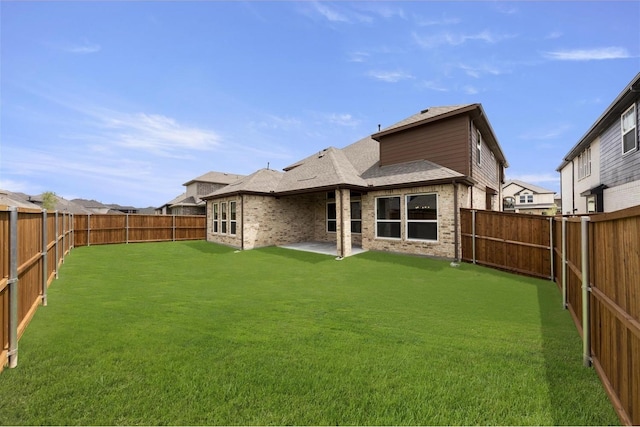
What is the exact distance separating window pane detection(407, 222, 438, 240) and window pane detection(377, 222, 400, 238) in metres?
0.54

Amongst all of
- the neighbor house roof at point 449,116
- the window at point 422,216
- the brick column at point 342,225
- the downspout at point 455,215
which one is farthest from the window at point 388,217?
the neighbor house roof at point 449,116

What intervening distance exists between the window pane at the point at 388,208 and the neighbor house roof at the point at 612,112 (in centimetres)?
887

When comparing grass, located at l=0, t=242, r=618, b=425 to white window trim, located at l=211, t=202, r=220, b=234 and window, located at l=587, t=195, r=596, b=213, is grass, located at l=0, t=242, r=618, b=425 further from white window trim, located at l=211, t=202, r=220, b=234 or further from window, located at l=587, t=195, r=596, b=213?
window, located at l=587, t=195, r=596, b=213

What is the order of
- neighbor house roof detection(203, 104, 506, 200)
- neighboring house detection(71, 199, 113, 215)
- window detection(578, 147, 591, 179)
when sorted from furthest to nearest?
1. neighboring house detection(71, 199, 113, 215)
2. window detection(578, 147, 591, 179)
3. neighbor house roof detection(203, 104, 506, 200)

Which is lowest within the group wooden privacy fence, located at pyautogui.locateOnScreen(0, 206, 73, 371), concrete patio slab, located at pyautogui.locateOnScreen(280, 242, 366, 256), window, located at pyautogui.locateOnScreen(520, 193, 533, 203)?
concrete patio slab, located at pyautogui.locateOnScreen(280, 242, 366, 256)

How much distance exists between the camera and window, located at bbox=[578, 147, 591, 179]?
17.5 metres

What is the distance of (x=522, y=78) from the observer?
11.4 meters

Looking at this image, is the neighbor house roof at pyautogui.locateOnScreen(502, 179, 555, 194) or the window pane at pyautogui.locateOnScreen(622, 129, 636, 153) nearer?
the window pane at pyautogui.locateOnScreen(622, 129, 636, 153)

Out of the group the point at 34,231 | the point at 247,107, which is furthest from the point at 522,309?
the point at 247,107

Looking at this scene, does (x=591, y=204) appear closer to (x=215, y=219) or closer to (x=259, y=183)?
(x=259, y=183)

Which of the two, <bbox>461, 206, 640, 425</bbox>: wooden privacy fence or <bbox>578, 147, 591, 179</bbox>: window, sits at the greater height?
<bbox>578, 147, 591, 179</bbox>: window

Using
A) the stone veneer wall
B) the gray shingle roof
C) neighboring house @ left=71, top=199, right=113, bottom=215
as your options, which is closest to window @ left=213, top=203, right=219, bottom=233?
the gray shingle roof

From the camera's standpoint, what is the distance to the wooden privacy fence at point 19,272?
132 inches

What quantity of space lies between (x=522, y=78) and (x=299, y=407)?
47.3ft
